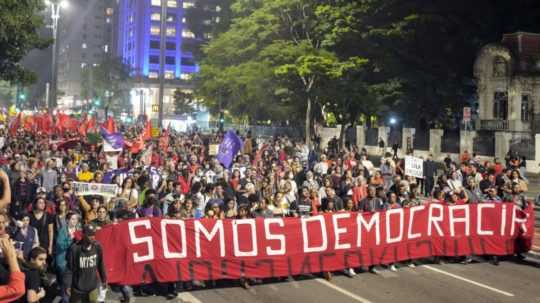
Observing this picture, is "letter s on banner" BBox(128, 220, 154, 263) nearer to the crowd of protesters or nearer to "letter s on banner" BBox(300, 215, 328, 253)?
the crowd of protesters

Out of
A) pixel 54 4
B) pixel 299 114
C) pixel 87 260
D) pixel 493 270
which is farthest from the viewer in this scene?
pixel 299 114

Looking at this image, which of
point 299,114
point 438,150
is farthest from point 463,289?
point 299,114

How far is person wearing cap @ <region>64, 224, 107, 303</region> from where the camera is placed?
26.1 feet

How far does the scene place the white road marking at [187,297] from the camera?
9.72m

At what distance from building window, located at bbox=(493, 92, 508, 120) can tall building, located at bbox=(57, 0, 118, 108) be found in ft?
462

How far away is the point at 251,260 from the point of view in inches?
417

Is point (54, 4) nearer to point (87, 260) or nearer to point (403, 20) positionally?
point (403, 20)

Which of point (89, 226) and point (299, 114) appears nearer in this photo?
point (89, 226)

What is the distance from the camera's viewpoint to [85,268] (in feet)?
26.3

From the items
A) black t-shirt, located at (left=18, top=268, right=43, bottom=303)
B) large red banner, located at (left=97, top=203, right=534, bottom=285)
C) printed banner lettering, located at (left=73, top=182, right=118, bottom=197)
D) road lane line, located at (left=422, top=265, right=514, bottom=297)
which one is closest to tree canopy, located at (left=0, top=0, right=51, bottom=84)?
printed banner lettering, located at (left=73, top=182, right=118, bottom=197)

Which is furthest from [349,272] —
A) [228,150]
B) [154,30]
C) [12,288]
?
[154,30]

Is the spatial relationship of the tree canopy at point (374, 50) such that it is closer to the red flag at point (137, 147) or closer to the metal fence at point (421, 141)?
the metal fence at point (421, 141)


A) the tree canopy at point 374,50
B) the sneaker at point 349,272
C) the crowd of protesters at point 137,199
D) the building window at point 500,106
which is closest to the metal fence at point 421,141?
the tree canopy at point 374,50

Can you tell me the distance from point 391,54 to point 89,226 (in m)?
36.1
